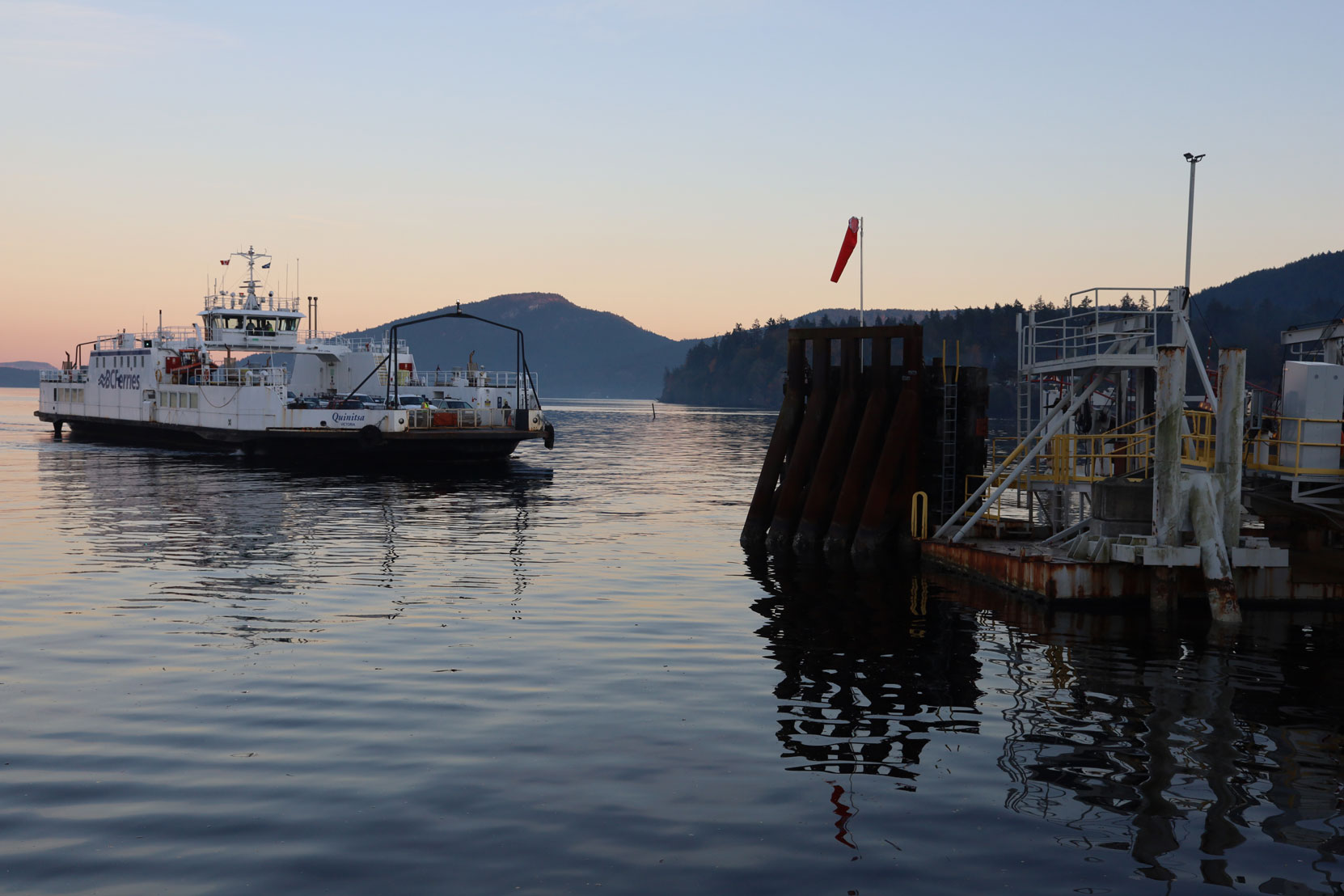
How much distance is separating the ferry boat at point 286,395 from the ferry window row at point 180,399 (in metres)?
0.09

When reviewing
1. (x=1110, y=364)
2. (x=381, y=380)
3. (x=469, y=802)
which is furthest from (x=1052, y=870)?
(x=381, y=380)

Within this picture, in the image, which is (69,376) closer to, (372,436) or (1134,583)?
(372,436)

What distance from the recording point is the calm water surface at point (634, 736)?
8.52m

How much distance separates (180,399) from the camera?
212 feet

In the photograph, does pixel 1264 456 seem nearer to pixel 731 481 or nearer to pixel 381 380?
pixel 731 481

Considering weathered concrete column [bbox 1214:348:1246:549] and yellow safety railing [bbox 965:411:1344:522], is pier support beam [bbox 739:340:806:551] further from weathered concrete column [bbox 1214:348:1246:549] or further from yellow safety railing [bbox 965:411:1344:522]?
weathered concrete column [bbox 1214:348:1246:549]

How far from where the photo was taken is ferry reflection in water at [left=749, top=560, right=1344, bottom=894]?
9.28 meters

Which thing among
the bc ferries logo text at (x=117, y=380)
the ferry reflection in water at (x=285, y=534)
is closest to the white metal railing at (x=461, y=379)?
the ferry reflection in water at (x=285, y=534)

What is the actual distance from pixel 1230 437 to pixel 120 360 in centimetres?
7280

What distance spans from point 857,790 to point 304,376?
6435 centimetres

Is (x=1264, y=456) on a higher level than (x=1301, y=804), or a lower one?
higher

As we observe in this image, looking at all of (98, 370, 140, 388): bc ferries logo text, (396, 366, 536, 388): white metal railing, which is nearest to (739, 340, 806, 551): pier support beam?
(396, 366, 536, 388): white metal railing

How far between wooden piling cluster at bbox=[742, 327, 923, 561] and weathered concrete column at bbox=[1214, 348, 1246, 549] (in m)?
7.54

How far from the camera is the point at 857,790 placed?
1024 cm
